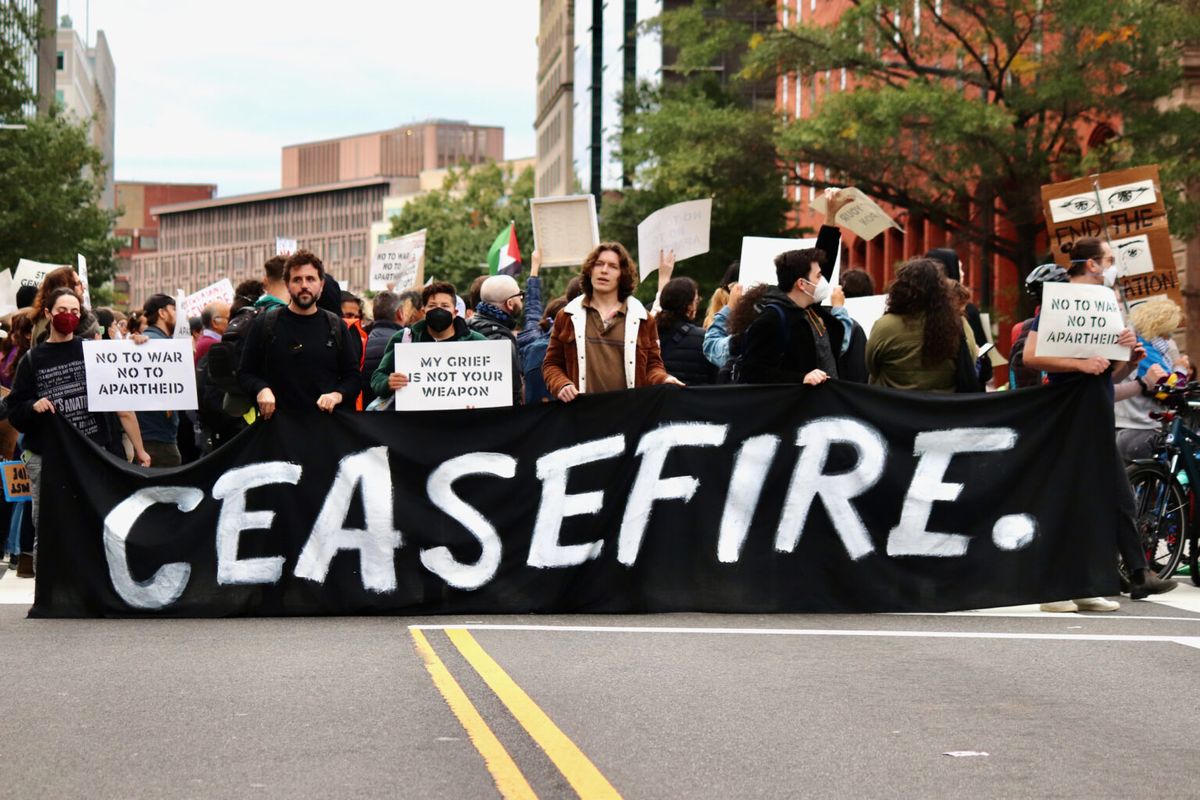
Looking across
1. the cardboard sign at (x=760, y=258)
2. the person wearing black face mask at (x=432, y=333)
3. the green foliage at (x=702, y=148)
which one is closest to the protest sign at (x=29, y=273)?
the cardboard sign at (x=760, y=258)

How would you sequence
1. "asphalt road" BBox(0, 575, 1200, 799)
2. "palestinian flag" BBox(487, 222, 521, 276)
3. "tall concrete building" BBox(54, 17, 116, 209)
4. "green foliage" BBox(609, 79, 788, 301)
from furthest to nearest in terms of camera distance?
1. "tall concrete building" BBox(54, 17, 116, 209)
2. "green foliage" BBox(609, 79, 788, 301)
3. "palestinian flag" BBox(487, 222, 521, 276)
4. "asphalt road" BBox(0, 575, 1200, 799)

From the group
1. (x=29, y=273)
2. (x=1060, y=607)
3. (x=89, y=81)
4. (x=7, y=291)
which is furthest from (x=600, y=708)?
(x=89, y=81)

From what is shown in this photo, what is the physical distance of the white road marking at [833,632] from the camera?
34.9 ft

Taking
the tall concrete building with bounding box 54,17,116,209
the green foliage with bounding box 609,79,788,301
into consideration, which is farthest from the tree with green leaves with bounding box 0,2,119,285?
the tall concrete building with bounding box 54,17,116,209

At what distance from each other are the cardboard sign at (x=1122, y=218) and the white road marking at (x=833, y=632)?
6.55 metres

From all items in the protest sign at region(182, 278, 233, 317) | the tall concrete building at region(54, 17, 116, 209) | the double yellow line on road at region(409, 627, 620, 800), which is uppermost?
the tall concrete building at region(54, 17, 116, 209)

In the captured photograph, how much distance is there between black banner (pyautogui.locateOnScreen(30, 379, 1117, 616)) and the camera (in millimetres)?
11703

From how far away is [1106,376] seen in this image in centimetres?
1223

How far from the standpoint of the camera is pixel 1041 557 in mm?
11867

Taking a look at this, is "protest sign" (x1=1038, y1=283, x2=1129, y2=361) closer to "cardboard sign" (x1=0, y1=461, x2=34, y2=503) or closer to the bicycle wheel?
the bicycle wheel

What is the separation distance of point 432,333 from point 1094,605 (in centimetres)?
407

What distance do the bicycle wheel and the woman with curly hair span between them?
64.6 inches

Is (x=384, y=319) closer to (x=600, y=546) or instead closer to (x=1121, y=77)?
(x=600, y=546)

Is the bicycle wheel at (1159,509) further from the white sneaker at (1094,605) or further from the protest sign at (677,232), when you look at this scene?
the protest sign at (677,232)
